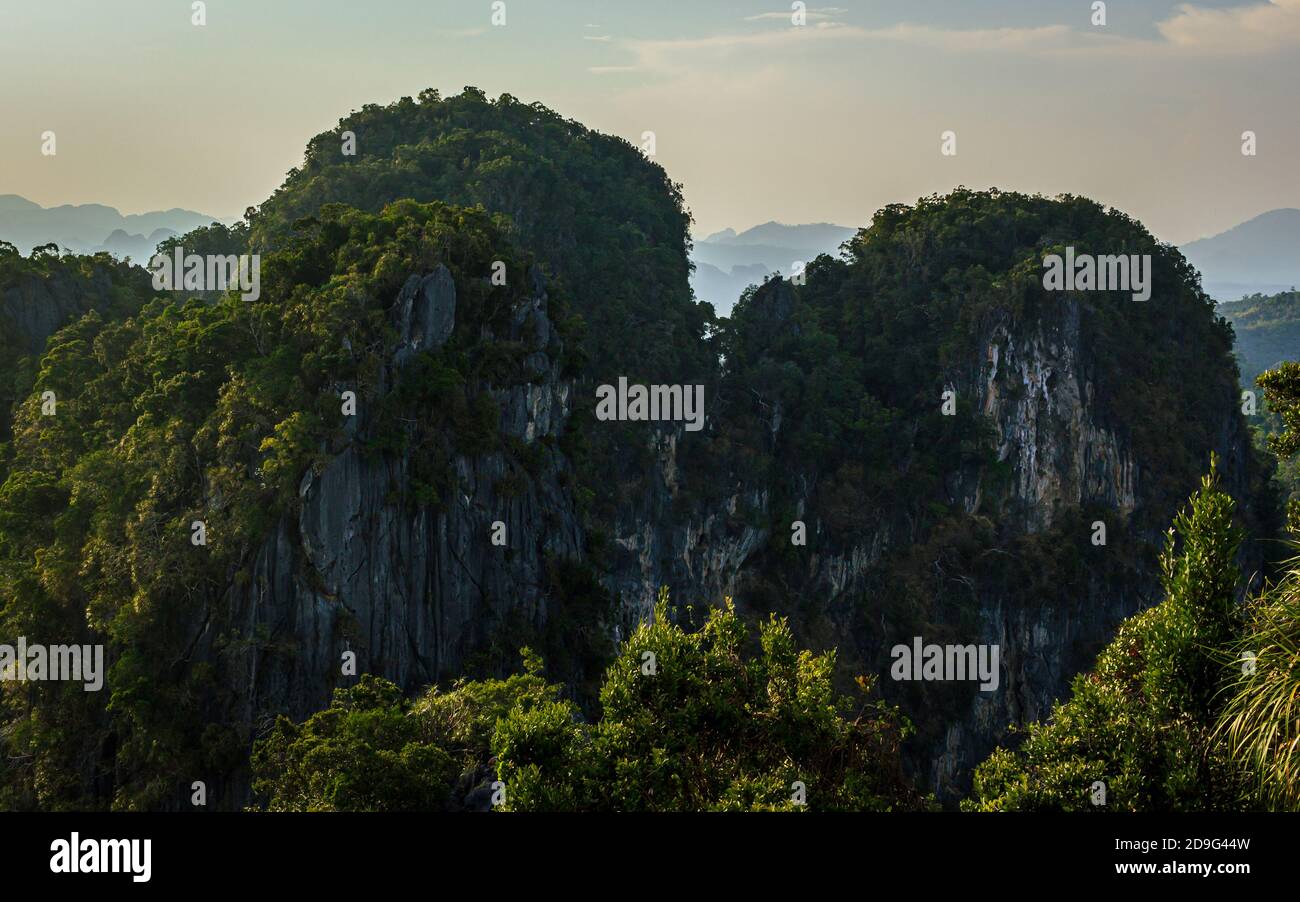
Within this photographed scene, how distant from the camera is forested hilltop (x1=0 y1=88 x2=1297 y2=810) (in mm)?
11758

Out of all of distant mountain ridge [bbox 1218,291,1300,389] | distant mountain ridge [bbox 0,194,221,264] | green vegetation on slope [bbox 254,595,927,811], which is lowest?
green vegetation on slope [bbox 254,595,927,811]

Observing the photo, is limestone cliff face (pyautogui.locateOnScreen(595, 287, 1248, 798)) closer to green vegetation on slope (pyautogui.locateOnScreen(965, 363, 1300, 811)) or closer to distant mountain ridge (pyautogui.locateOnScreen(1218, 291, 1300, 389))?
green vegetation on slope (pyautogui.locateOnScreen(965, 363, 1300, 811))

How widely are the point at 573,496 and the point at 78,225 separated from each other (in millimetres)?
130571

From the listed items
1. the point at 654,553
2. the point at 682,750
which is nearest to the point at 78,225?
the point at 654,553

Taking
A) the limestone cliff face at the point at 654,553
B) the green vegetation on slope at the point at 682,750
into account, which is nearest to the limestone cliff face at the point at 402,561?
the limestone cliff face at the point at 654,553

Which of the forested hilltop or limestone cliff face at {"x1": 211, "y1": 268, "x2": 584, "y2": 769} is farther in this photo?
limestone cliff face at {"x1": 211, "y1": 268, "x2": 584, "y2": 769}

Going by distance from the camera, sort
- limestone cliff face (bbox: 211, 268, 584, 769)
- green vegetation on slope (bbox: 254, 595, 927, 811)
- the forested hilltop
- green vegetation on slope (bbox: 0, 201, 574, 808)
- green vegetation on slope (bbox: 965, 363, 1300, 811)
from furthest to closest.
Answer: limestone cliff face (bbox: 211, 268, 584, 769) < green vegetation on slope (bbox: 0, 201, 574, 808) < the forested hilltop < green vegetation on slope (bbox: 254, 595, 927, 811) < green vegetation on slope (bbox: 965, 363, 1300, 811)

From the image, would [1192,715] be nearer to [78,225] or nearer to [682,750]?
[682,750]

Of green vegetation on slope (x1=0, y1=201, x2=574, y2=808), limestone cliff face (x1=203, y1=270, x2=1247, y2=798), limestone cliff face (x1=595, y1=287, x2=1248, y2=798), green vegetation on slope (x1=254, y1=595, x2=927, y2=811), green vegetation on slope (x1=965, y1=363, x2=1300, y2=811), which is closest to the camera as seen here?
green vegetation on slope (x1=965, y1=363, x2=1300, y2=811)

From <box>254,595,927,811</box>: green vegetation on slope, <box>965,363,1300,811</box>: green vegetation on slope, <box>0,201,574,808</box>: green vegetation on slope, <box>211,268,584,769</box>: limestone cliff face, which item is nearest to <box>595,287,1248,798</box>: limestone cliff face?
<box>211,268,584,769</box>: limestone cliff face

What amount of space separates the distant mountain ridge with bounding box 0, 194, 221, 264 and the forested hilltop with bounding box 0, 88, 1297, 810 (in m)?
63.9
